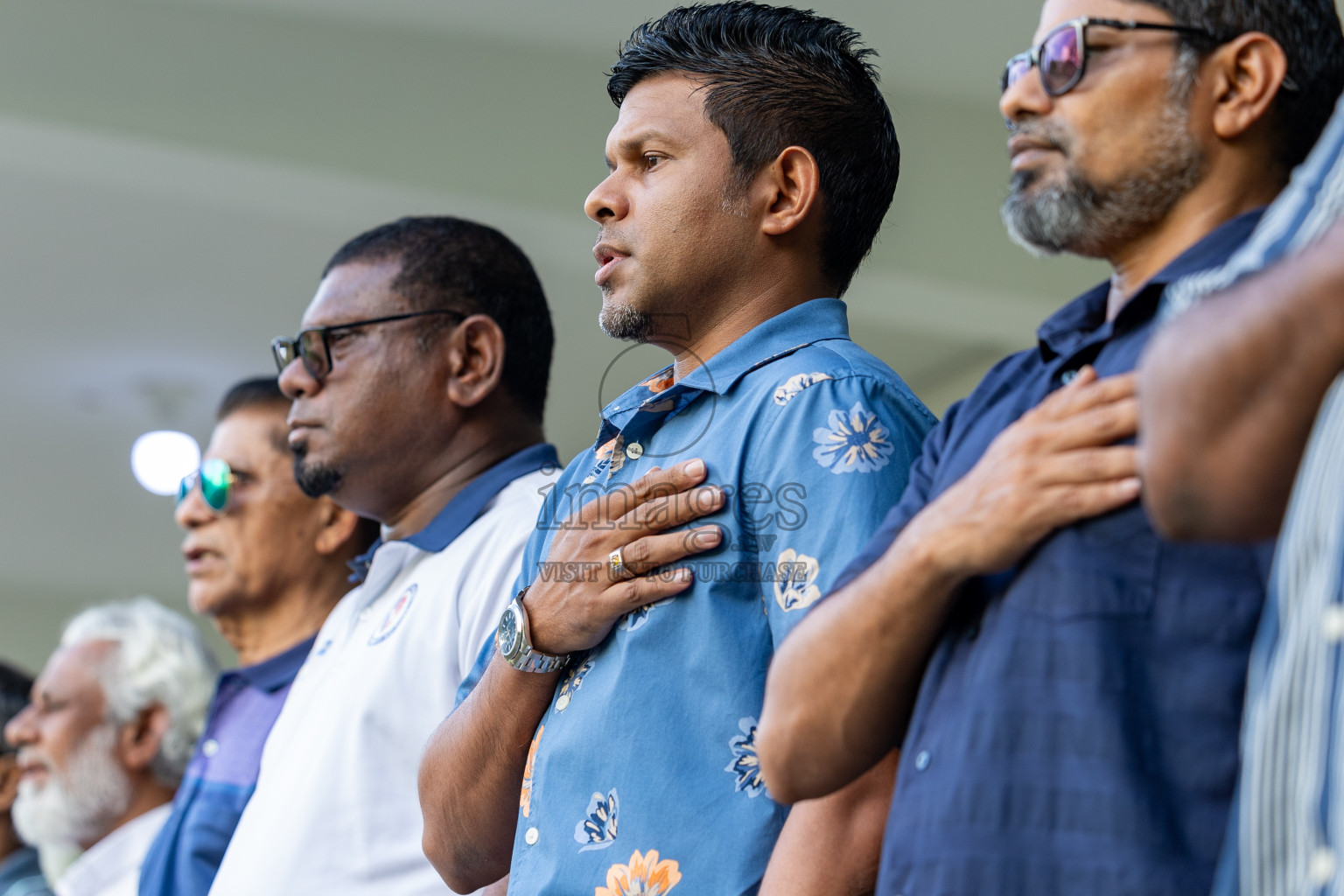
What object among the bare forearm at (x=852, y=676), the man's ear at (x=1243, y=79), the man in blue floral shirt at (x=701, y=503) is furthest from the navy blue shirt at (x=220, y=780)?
the man's ear at (x=1243, y=79)

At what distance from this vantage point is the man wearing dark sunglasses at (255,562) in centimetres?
257

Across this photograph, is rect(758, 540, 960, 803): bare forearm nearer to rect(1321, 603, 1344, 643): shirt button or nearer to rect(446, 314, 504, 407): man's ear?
rect(1321, 603, 1344, 643): shirt button

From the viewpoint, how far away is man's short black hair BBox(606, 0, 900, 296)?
1.54 meters

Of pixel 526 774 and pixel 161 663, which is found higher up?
pixel 161 663

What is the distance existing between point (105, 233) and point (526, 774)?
130 inches

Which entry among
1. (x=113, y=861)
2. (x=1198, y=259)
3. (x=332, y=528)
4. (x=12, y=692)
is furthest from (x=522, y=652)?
(x=12, y=692)

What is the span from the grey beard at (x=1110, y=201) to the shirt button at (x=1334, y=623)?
440 millimetres

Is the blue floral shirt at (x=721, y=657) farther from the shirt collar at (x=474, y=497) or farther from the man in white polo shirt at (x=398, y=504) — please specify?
the shirt collar at (x=474, y=497)

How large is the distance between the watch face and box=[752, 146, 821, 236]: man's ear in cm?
48

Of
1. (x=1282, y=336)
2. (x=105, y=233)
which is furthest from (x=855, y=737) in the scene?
(x=105, y=233)

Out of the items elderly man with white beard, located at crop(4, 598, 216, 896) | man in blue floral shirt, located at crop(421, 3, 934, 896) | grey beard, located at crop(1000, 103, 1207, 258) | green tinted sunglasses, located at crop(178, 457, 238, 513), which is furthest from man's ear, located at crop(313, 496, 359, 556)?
grey beard, located at crop(1000, 103, 1207, 258)

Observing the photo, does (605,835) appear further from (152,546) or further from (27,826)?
(152,546)

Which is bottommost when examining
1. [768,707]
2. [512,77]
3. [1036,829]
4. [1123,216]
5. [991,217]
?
[1036,829]

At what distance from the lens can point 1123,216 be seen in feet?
3.58
